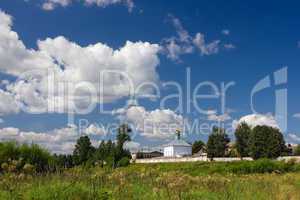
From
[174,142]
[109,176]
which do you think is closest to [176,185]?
[109,176]

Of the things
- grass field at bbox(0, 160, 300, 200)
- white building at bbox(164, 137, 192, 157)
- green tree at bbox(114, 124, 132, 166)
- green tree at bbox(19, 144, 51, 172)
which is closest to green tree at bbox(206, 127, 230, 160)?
green tree at bbox(114, 124, 132, 166)

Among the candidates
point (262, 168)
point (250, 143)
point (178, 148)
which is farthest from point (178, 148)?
point (262, 168)

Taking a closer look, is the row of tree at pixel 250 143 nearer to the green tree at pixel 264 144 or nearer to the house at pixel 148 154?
the green tree at pixel 264 144

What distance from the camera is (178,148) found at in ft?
300

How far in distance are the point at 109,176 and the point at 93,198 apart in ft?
9.16

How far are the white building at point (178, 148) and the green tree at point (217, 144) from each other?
2305 centimetres

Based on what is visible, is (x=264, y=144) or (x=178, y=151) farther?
(x=178, y=151)

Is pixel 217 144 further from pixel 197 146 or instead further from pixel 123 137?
pixel 197 146

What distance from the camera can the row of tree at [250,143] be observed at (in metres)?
60.7

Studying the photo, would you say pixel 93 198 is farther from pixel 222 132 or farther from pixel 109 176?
pixel 222 132

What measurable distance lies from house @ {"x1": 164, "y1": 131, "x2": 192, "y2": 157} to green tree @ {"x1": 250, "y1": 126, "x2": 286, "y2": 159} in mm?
29140

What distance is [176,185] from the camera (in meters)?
8.91

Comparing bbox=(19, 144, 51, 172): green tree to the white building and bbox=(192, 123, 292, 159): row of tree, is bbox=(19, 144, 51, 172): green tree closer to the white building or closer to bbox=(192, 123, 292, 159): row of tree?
bbox=(192, 123, 292, 159): row of tree

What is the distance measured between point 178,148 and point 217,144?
82.0ft
